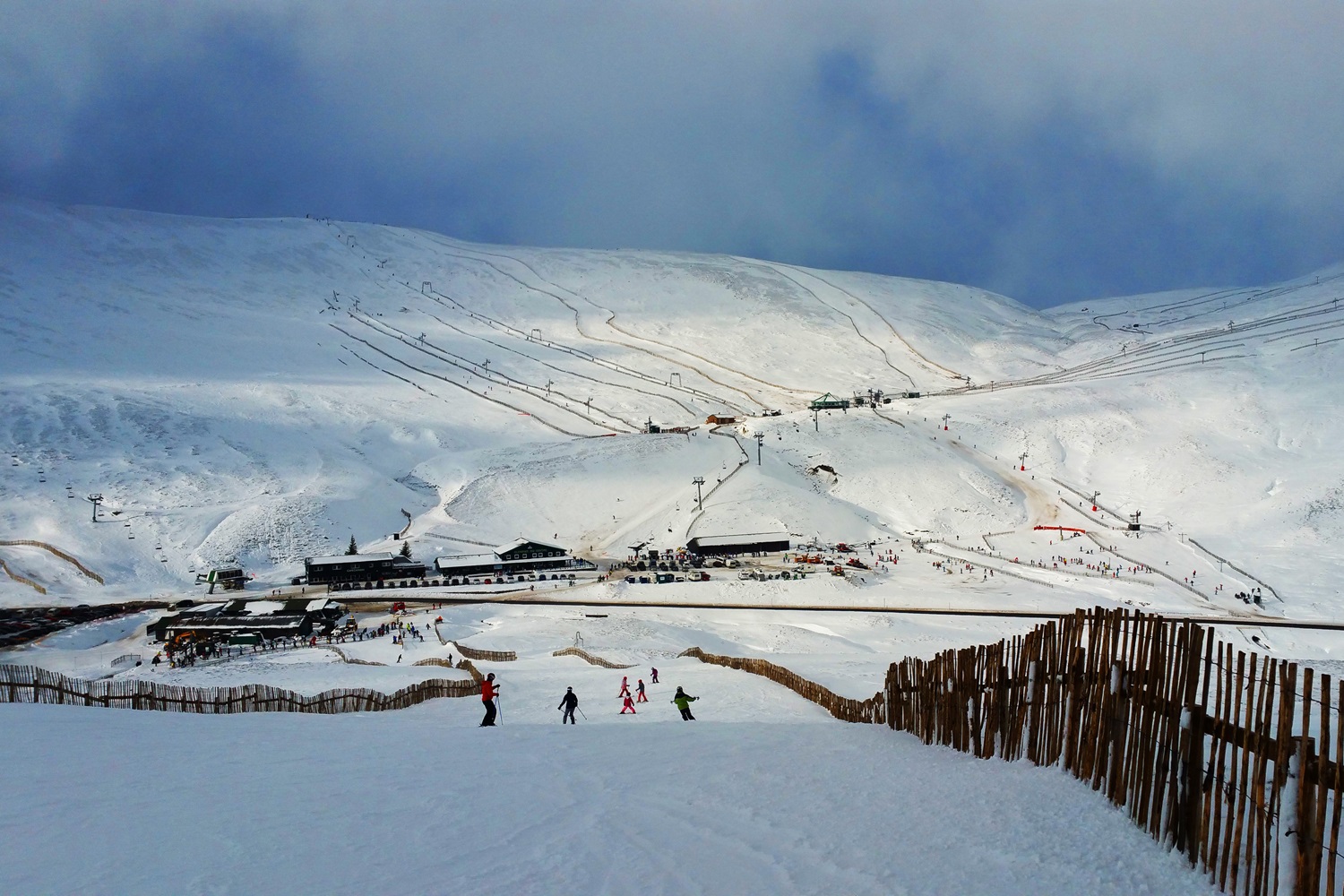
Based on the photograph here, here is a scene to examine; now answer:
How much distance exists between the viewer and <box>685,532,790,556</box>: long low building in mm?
63281

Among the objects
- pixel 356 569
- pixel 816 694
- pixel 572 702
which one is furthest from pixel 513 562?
pixel 572 702

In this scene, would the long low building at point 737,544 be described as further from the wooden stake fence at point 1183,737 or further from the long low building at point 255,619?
the wooden stake fence at point 1183,737

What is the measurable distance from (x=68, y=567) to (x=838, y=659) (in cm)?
5353

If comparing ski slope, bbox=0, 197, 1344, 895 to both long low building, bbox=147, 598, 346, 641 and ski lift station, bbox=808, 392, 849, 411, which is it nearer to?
long low building, bbox=147, 598, 346, 641

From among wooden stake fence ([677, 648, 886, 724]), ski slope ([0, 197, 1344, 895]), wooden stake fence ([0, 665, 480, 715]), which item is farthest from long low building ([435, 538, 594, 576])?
wooden stake fence ([0, 665, 480, 715])

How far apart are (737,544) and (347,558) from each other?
91.9ft

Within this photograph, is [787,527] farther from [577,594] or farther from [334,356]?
[334,356]

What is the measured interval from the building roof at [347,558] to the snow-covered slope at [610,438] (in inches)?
164

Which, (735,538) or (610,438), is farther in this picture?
(610,438)

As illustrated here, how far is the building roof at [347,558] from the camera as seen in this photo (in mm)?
58500

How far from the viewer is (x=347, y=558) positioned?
2329 inches

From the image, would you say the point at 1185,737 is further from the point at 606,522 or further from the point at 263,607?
the point at 606,522

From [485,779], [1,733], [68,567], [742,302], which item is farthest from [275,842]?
[742,302]

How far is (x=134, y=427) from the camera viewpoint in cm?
8156
